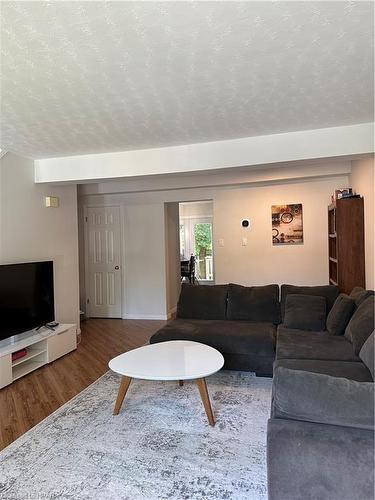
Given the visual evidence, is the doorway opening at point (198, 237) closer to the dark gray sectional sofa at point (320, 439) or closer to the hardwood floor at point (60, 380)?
the hardwood floor at point (60, 380)

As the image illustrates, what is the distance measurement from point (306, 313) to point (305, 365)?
3.70 feet

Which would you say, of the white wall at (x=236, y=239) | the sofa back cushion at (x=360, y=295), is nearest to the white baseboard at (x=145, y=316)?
the white wall at (x=236, y=239)

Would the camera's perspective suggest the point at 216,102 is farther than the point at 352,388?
Yes

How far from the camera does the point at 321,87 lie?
2.20 m

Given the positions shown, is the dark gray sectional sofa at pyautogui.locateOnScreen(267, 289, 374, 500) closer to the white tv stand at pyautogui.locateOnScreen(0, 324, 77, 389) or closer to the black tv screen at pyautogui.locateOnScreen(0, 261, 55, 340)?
the white tv stand at pyautogui.locateOnScreen(0, 324, 77, 389)

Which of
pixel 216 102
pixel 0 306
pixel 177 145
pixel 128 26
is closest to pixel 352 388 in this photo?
pixel 128 26

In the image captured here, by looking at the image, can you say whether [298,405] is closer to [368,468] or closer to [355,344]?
[368,468]

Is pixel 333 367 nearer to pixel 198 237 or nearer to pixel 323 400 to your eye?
pixel 323 400

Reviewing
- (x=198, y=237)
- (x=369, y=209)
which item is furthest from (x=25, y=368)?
(x=198, y=237)

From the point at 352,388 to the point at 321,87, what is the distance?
1859mm

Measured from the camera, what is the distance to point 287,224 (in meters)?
5.33

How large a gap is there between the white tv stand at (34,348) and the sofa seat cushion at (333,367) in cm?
247

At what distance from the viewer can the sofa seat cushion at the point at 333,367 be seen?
2.19 metres

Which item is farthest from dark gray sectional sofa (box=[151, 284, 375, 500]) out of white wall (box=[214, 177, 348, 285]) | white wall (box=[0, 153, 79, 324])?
white wall (box=[0, 153, 79, 324])
